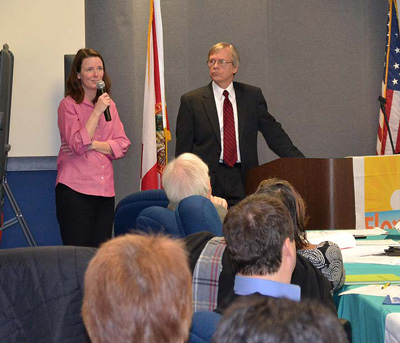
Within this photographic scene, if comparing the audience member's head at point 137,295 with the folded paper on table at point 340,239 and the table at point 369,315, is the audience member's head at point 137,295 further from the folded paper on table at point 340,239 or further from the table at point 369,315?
the folded paper on table at point 340,239

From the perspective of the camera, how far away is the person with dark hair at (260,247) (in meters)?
1.93

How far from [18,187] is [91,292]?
4.46m

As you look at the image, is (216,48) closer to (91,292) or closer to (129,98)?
(129,98)

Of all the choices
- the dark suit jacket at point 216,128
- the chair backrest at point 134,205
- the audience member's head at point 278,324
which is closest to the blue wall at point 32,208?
the dark suit jacket at point 216,128

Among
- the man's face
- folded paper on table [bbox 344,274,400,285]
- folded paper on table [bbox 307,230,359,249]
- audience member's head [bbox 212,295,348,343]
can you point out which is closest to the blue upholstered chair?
audience member's head [bbox 212,295,348,343]

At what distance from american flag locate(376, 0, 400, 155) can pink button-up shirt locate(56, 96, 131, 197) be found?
2.77 m

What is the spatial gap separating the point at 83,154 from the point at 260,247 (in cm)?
288

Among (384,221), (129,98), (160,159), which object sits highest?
(129,98)

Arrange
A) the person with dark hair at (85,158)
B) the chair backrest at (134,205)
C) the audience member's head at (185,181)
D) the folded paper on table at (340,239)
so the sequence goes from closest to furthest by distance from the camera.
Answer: the audience member's head at (185,181), the folded paper on table at (340,239), the chair backrest at (134,205), the person with dark hair at (85,158)

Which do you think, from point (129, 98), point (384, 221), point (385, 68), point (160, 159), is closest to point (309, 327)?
point (384, 221)

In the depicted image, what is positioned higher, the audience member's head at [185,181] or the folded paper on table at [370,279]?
the audience member's head at [185,181]

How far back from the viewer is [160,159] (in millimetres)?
5457

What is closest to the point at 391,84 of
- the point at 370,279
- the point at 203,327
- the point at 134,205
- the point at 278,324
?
the point at 134,205

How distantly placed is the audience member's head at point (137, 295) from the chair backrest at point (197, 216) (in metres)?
1.21
